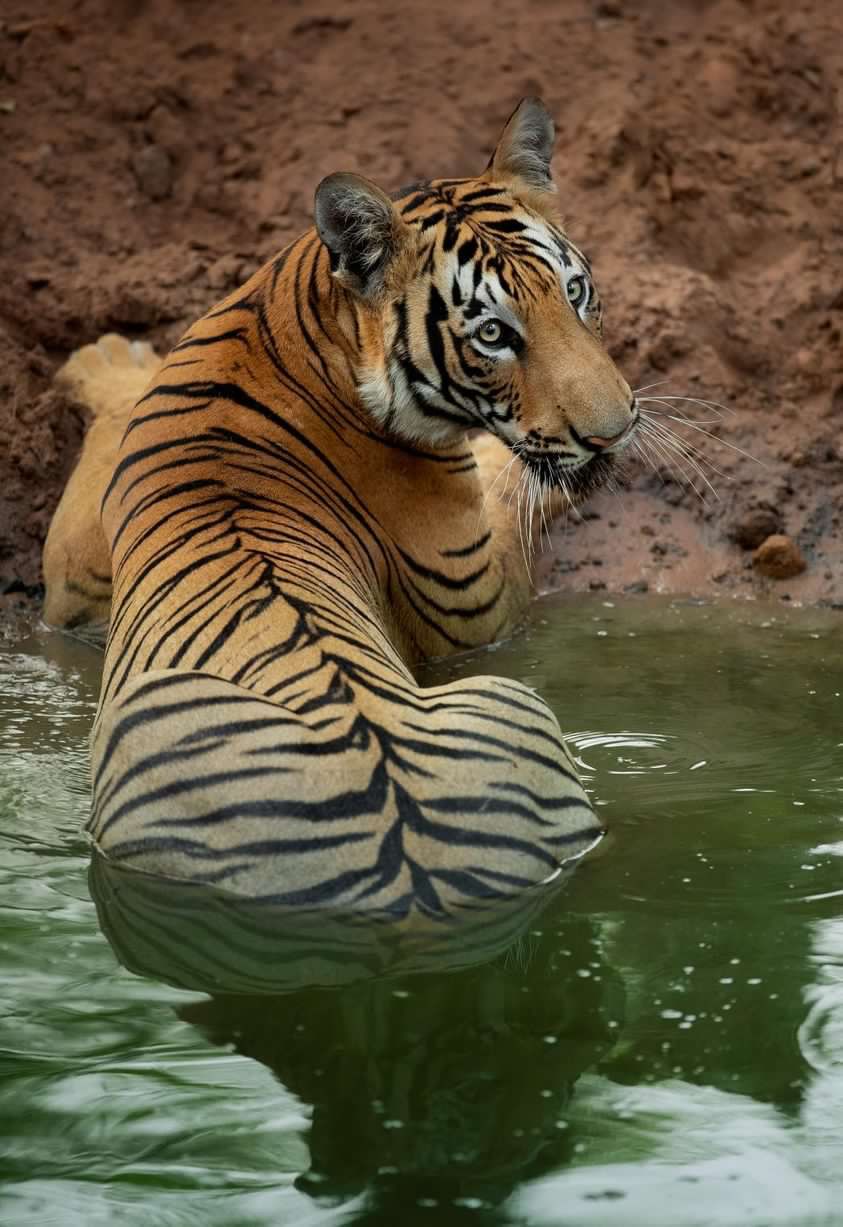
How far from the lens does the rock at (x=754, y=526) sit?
6086 millimetres

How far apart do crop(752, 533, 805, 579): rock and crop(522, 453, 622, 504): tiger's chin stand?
6.30 ft

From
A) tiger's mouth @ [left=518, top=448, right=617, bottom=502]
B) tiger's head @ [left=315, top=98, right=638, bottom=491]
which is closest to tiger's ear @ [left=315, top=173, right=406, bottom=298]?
tiger's head @ [left=315, top=98, right=638, bottom=491]

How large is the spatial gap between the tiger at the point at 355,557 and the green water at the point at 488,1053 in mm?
180

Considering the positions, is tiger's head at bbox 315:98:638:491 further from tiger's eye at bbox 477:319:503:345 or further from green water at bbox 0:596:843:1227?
green water at bbox 0:596:843:1227

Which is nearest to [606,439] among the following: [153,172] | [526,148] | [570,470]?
[570,470]

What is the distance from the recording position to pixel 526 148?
449 cm

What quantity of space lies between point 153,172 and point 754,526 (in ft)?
9.69

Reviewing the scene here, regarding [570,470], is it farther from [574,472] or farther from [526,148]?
[526,148]

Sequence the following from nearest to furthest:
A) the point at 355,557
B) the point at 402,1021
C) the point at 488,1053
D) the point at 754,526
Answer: the point at 488,1053
the point at 402,1021
the point at 355,557
the point at 754,526

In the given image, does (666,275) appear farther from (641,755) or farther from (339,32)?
(641,755)

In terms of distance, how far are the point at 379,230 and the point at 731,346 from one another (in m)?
2.93

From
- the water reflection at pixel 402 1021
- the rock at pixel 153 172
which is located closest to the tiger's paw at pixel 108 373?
the rock at pixel 153 172

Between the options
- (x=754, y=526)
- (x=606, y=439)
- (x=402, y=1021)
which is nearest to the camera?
(x=402, y=1021)

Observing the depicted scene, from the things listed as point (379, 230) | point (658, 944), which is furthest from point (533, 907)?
A: point (379, 230)
